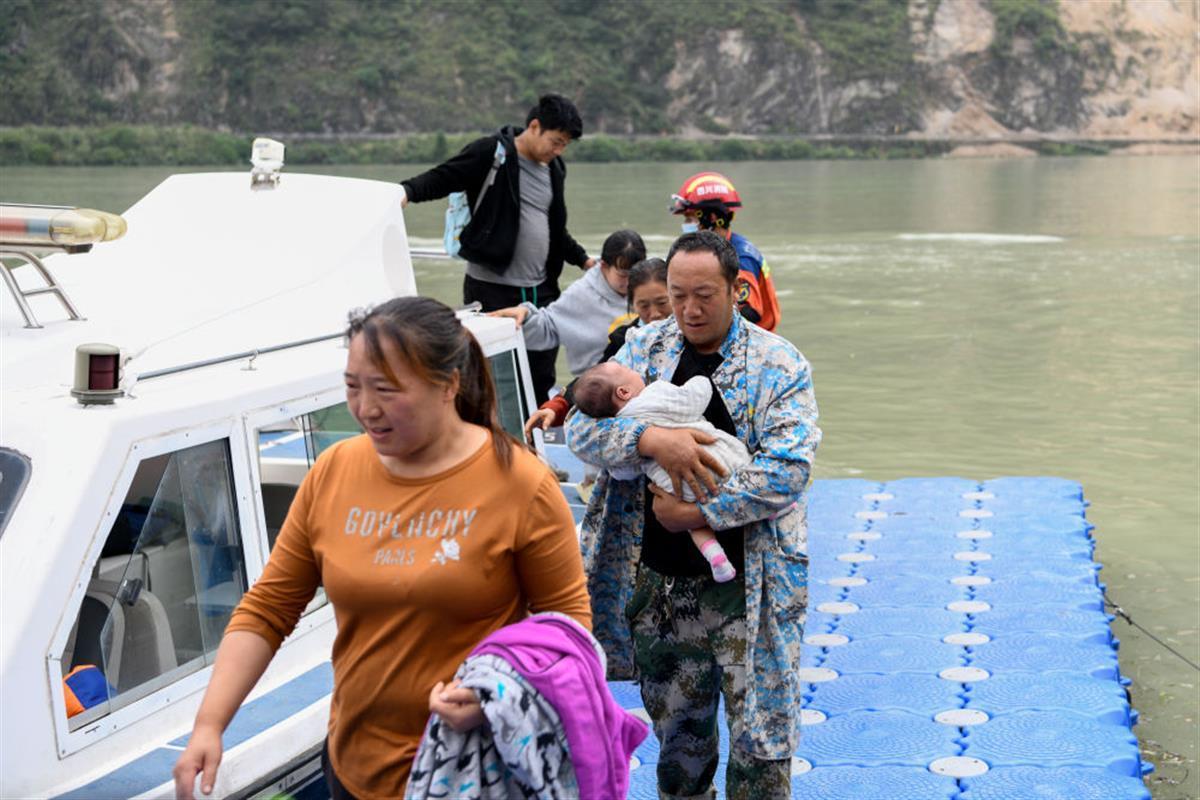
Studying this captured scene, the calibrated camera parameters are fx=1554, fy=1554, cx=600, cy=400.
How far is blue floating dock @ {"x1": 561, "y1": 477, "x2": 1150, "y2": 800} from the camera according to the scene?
15.5 feet

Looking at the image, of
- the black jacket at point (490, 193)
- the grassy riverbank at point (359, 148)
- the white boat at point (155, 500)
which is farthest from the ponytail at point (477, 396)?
the grassy riverbank at point (359, 148)

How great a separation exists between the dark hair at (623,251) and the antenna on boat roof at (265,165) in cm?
120

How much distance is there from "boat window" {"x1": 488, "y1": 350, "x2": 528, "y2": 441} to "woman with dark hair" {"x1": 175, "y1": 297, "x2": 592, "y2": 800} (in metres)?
2.74

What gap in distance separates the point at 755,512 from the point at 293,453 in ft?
6.86

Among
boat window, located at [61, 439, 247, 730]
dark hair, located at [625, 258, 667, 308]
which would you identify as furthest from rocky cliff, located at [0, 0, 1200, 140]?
boat window, located at [61, 439, 247, 730]

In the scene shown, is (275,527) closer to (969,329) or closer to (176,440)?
(176,440)

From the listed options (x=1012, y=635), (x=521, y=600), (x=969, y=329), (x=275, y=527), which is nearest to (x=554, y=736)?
(x=521, y=600)

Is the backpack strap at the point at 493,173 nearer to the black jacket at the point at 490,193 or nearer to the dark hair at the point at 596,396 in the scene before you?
the black jacket at the point at 490,193

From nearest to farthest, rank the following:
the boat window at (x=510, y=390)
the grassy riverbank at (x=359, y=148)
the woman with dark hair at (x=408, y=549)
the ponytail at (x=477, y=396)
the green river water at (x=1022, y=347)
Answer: the woman with dark hair at (x=408, y=549) → the ponytail at (x=477, y=396) → the boat window at (x=510, y=390) → the green river water at (x=1022, y=347) → the grassy riverbank at (x=359, y=148)

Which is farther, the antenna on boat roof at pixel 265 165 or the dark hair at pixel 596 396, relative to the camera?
the antenna on boat roof at pixel 265 165

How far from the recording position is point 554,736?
8.04ft

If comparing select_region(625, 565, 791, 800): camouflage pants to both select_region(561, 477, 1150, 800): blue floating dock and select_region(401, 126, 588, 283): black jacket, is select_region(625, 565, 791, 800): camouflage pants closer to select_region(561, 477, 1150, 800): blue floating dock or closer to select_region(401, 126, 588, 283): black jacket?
select_region(561, 477, 1150, 800): blue floating dock

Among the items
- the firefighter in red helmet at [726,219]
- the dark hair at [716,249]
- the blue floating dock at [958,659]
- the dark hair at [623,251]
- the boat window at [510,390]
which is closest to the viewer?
the dark hair at [716,249]

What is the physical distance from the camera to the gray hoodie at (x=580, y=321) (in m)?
5.63
